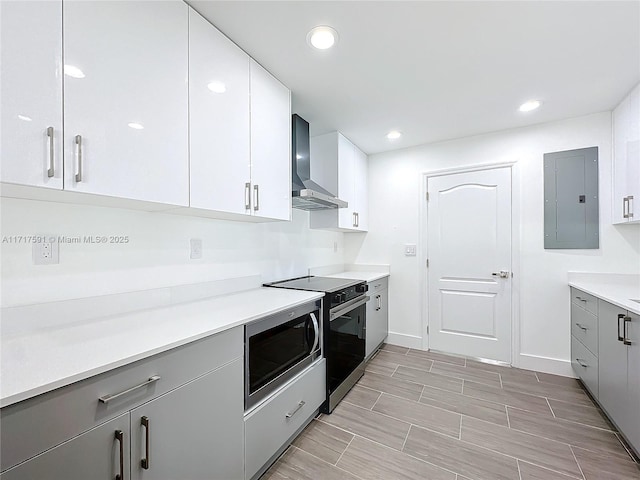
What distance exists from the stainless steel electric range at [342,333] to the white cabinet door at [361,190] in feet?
3.35

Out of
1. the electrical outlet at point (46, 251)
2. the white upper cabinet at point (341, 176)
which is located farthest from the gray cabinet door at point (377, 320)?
the electrical outlet at point (46, 251)

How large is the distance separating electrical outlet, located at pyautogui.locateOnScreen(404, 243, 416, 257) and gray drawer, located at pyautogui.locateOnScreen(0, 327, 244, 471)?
273 centimetres

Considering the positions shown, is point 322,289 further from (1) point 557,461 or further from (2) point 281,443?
(1) point 557,461

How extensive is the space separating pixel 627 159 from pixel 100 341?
3.63 metres

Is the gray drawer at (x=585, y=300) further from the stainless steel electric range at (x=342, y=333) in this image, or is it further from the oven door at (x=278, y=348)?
the oven door at (x=278, y=348)

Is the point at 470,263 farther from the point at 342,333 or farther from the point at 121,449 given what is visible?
the point at 121,449

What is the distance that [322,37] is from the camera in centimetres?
159

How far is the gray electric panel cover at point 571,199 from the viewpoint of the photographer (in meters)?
2.55

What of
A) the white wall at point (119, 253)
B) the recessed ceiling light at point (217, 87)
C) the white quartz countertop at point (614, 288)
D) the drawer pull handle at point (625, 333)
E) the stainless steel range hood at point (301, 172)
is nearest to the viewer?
the white wall at point (119, 253)

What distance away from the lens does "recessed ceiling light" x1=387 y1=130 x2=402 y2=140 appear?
9.71 feet

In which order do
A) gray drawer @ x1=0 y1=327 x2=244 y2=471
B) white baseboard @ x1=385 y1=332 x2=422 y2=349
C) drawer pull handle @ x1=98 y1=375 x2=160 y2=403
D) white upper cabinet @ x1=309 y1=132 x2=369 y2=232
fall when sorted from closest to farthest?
1. gray drawer @ x1=0 y1=327 x2=244 y2=471
2. drawer pull handle @ x1=98 y1=375 x2=160 y2=403
3. white upper cabinet @ x1=309 y1=132 x2=369 y2=232
4. white baseboard @ x1=385 y1=332 x2=422 y2=349

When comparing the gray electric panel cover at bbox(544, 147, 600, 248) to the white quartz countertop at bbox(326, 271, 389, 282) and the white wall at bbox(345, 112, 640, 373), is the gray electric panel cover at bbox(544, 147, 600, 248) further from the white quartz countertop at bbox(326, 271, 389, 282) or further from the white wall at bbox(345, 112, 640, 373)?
the white quartz countertop at bbox(326, 271, 389, 282)

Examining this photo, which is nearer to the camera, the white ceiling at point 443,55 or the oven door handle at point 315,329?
the white ceiling at point 443,55

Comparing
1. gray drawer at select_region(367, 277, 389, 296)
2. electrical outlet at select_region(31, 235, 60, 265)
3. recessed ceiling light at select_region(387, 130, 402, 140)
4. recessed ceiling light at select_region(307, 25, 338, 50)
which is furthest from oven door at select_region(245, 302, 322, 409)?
recessed ceiling light at select_region(387, 130, 402, 140)
